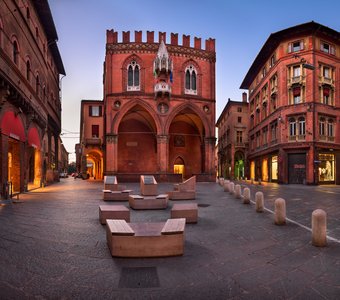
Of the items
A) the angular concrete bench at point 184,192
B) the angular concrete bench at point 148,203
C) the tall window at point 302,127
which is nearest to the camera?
the angular concrete bench at point 148,203

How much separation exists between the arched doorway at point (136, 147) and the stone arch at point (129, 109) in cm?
353

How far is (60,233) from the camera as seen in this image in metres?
7.18

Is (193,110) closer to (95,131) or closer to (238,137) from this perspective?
(95,131)

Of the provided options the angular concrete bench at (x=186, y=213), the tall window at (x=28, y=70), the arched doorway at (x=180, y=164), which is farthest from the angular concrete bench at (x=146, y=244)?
the arched doorway at (x=180, y=164)

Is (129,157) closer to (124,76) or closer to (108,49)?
(124,76)

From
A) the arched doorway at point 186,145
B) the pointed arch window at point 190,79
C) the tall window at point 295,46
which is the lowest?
the arched doorway at point 186,145

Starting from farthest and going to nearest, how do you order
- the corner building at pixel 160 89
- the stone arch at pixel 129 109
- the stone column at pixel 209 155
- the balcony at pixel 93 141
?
the balcony at pixel 93 141 < the stone column at pixel 209 155 < the stone arch at pixel 129 109 < the corner building at pixel 160 89

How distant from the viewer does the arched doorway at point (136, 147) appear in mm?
38531

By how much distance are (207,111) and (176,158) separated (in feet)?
27.0

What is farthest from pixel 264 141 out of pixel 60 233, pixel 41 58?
pixel 60 233

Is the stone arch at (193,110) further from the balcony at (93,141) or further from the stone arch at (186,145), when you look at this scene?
the balcony at (93,141)

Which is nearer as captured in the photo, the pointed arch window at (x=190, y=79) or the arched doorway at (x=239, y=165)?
the pointed arch window at (x=190, y=79)

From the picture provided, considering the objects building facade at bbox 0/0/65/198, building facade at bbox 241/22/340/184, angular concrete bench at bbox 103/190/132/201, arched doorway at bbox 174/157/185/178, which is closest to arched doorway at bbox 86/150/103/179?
arched doorway at bbox 174/157/185/178

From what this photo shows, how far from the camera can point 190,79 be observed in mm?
36031
